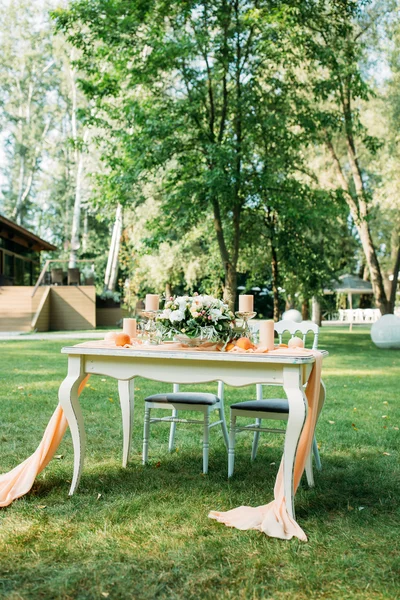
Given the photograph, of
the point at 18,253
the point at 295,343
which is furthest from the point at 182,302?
the point at 18,253

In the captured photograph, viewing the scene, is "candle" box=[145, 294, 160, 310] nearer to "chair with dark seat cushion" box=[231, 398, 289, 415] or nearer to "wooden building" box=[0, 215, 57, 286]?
"chair with dark seat cushion" box=[231, 398, 289, 415]

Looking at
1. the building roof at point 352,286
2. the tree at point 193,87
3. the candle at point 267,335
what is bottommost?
the candle at point 267,335

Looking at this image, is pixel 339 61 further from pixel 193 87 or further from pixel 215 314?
pixel 215 314

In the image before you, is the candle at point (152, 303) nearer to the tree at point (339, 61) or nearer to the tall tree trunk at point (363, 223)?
the tree at point (339, 61)

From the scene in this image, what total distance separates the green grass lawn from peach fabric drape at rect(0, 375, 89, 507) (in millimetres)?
93

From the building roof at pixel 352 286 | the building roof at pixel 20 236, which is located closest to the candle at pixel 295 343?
the building roof at pixel 20 236

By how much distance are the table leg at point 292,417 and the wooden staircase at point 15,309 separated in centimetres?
1951

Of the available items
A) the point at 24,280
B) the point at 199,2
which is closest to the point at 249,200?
the point at 199,2

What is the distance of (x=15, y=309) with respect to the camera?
2323 centimetres

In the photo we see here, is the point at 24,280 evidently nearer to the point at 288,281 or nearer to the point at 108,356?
the point at 288,281

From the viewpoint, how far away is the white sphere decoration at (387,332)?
16578mm

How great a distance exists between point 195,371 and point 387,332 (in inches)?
531

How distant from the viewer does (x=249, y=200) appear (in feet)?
52.3

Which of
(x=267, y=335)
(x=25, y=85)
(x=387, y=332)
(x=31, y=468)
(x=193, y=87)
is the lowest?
(x=31, y=468)
